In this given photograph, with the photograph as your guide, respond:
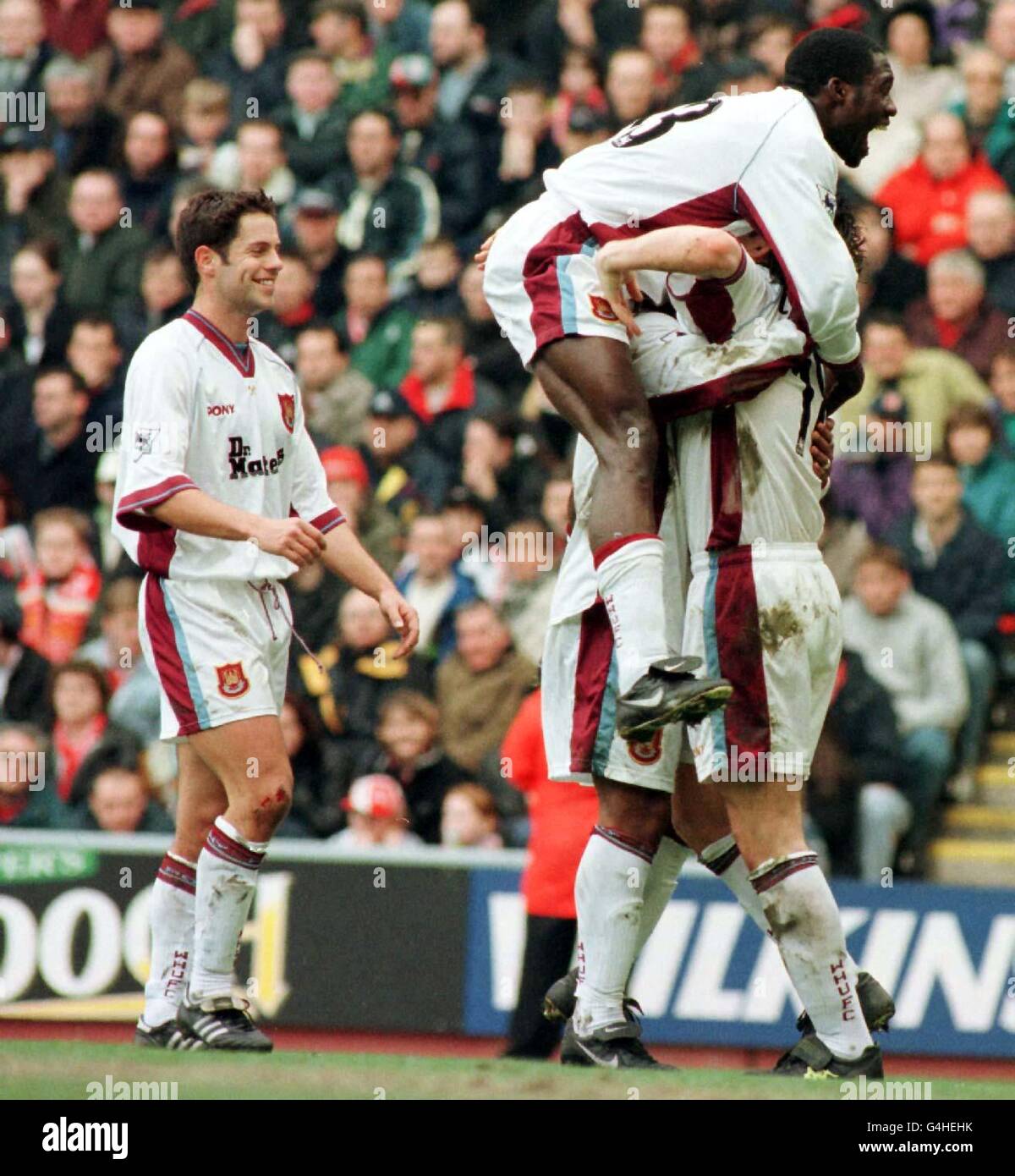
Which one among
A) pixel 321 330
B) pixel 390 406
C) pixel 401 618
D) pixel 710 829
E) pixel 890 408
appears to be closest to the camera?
pixel 710 829

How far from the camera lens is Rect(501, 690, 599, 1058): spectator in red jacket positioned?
9289 mm

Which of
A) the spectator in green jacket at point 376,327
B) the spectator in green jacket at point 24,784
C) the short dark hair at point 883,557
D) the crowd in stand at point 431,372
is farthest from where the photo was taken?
the spectator in green jacket at point 376,327

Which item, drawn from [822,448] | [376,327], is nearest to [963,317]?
[376,327]

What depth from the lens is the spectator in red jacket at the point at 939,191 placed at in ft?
39.8

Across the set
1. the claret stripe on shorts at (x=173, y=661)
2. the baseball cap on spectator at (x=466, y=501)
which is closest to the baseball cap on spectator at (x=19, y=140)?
the baseball cap on spectator at (x=466, y=501)

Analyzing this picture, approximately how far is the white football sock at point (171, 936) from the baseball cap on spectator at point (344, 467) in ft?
16.3

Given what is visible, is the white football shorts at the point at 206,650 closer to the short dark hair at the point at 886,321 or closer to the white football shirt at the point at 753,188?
the white football shirt at the point at 753,188

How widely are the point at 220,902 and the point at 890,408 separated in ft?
18.9

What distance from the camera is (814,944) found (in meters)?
5.84

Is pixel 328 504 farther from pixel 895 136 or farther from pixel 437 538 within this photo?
pixel 895 136

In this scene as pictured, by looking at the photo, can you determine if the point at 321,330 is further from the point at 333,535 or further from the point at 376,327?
the point at 333,535

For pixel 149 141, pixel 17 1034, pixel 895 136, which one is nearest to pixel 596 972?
pixel 17 1034

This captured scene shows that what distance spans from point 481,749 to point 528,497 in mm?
1459

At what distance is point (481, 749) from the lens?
1124 cm
